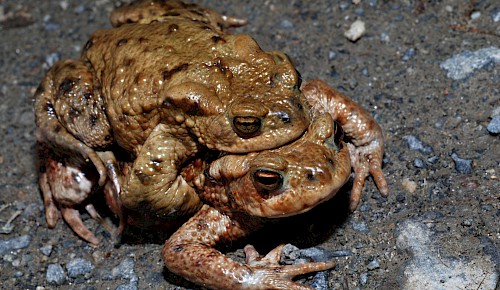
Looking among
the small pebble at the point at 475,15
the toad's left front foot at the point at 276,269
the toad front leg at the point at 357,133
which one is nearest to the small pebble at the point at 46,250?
the toad's left front foot at the point at 276,269

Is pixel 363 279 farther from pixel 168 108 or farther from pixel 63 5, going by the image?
pixel 63 5

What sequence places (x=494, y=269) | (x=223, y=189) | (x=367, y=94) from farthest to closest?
(x=367, y=94), (x=223, y=189), (x=494, y=269)

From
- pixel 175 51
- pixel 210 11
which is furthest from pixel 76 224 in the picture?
pixel 210 11

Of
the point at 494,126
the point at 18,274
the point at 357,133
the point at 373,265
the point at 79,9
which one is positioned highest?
the point at 79,9

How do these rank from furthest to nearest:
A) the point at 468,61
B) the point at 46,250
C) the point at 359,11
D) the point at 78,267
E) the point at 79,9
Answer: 1. the point at 79,9
2. the point at 359,11
3. the point at 468,61
4. the point at 46,250
5. the point at 78,267

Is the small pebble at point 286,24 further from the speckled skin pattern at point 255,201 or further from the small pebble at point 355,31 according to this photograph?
the speckled skin pattern at point 255,201

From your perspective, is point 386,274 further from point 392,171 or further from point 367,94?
point 367,94

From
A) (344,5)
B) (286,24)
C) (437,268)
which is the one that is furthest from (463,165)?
(286,24)
